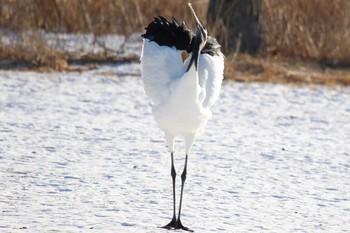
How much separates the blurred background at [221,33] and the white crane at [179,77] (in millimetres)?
6787

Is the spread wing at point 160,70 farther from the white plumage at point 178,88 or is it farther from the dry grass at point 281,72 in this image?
the dry grass at point 281,72

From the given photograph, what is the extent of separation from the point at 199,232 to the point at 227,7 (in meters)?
9.24

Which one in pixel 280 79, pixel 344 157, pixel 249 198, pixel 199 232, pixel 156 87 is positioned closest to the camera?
pixel 199 232

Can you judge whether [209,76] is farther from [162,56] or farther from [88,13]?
[88,13]

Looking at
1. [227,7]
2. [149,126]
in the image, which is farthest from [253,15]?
[149,126]

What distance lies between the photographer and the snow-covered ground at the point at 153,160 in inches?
273

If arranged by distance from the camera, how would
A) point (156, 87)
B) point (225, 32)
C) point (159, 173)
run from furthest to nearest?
point (225, 32)
point (159, 173)
point (156, 87)

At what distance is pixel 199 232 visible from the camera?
21.5ft

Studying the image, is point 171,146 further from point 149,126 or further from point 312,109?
point 312,109

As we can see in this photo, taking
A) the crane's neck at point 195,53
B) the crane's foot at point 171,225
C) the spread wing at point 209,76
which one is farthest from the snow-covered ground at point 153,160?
the crane's neck at point 195,53

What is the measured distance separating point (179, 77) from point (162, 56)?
26 centimetres

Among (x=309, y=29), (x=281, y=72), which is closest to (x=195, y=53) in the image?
(x=281, y=72)

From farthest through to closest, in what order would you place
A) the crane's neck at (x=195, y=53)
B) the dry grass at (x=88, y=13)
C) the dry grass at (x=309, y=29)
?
the dry grass at (x=88, y=13)
the dry grass at (x=309, y=29)
the crane's neck at (x=195, y=53)

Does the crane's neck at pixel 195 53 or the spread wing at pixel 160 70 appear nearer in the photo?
the crane's neck at pixel 195 53
